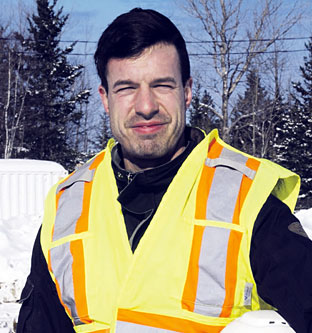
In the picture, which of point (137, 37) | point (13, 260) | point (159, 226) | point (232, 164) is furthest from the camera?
point (13, 260)

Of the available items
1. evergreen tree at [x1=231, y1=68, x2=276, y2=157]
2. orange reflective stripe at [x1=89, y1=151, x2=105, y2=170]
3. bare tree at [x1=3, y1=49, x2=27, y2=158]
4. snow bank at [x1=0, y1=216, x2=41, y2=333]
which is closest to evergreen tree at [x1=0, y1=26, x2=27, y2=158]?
bare tree at [x1=3, y1=49, x2=27, y2=158]

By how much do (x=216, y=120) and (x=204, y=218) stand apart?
136 ft

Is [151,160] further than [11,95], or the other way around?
[11,95]

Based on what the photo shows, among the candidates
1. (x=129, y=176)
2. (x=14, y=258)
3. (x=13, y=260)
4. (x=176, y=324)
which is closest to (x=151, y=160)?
(x=129, y=176)

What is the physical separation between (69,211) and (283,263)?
0.93 meters

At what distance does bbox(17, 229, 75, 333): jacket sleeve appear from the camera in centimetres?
214

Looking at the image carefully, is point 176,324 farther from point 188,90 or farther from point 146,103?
point 188,90

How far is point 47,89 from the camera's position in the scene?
3139cm

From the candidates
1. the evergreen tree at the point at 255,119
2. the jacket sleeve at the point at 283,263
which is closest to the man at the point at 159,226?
the jacket sleeve at the point at 283,263

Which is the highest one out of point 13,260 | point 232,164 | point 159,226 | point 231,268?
point 232,164

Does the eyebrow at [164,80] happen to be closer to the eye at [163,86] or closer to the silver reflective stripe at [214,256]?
the eye at [163,86]

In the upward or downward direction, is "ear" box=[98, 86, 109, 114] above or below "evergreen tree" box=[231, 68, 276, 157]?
below

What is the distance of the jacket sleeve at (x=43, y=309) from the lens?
2.14 metres

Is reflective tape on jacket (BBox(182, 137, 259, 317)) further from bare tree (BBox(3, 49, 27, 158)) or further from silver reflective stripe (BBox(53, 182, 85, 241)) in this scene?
bare tree (BBox(3, 49, 27, 158))
